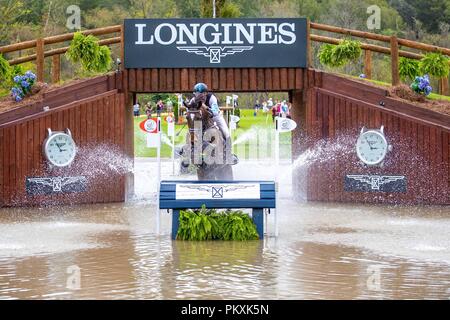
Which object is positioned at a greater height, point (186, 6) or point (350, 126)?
point (186, 6)

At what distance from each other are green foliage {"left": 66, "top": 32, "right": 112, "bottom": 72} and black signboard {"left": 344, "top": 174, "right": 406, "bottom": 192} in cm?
645

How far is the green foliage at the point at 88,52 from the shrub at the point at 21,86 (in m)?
1.20

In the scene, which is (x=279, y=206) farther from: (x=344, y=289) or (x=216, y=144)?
(x=344, y=289)

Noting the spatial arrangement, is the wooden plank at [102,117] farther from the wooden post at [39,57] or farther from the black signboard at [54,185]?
the wooden post at [39,57]

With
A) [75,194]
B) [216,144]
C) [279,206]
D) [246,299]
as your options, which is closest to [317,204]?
[279,206]

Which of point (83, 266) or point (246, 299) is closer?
point (246, 299)

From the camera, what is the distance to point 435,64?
2420 cm

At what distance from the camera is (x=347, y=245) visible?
15.4m

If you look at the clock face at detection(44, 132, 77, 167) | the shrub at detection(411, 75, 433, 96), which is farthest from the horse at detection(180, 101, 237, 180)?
the shrub at detection(411, 75, 433, 96)

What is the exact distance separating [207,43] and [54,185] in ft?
15.5

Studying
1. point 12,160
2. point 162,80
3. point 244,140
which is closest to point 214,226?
point 12,160

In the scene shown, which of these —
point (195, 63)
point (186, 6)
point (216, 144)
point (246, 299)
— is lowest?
point (246, 299)

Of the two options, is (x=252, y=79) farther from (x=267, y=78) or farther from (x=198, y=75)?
(x=198, y=75)

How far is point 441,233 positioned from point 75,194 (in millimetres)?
8951
